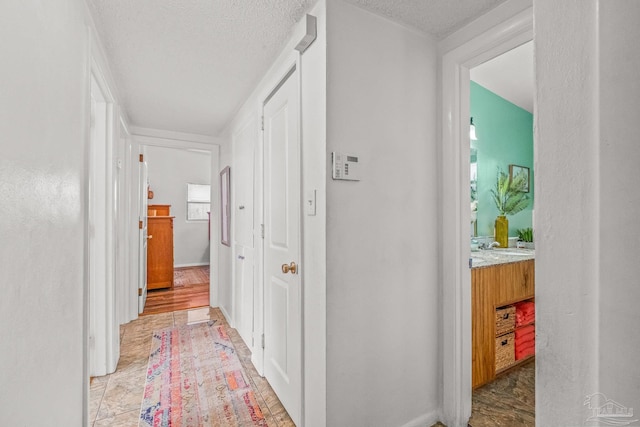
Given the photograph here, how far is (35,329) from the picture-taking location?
2.93 ft

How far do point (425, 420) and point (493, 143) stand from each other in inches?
108

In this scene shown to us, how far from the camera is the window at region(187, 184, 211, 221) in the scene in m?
6.87

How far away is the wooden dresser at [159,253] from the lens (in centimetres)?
467

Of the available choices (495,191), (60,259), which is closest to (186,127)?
(60,259)

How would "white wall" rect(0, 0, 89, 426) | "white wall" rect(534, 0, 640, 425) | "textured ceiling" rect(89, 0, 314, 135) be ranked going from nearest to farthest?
"white wall" rect(534, 0, 640, 425) → "white wall" rect(0, 0, 89, 426) → "textured ceiling" rect(89, 0, 314, 135)

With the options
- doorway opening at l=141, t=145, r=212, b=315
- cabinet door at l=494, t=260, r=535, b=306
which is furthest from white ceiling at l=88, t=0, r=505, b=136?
doorway opening at l=141, t=145, r=212, b=315

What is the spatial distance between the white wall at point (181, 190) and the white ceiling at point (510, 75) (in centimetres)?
566

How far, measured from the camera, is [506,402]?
192 cm

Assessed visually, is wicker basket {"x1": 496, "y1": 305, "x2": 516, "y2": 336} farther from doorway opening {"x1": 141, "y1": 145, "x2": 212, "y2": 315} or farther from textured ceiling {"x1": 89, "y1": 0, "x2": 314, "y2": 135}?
doorway opening {"x1": 141, "y1": 145, "x2": 212, "y2": 315}

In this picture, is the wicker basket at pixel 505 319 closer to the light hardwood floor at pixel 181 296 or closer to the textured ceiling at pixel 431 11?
the textured ceiling at pixel 431 11

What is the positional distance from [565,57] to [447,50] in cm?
162

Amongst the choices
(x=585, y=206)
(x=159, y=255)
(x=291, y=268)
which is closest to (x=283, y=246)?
(x=291, y=268)

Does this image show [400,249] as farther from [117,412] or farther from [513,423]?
[117,412]

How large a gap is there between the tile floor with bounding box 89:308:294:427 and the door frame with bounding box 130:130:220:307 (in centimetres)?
74
